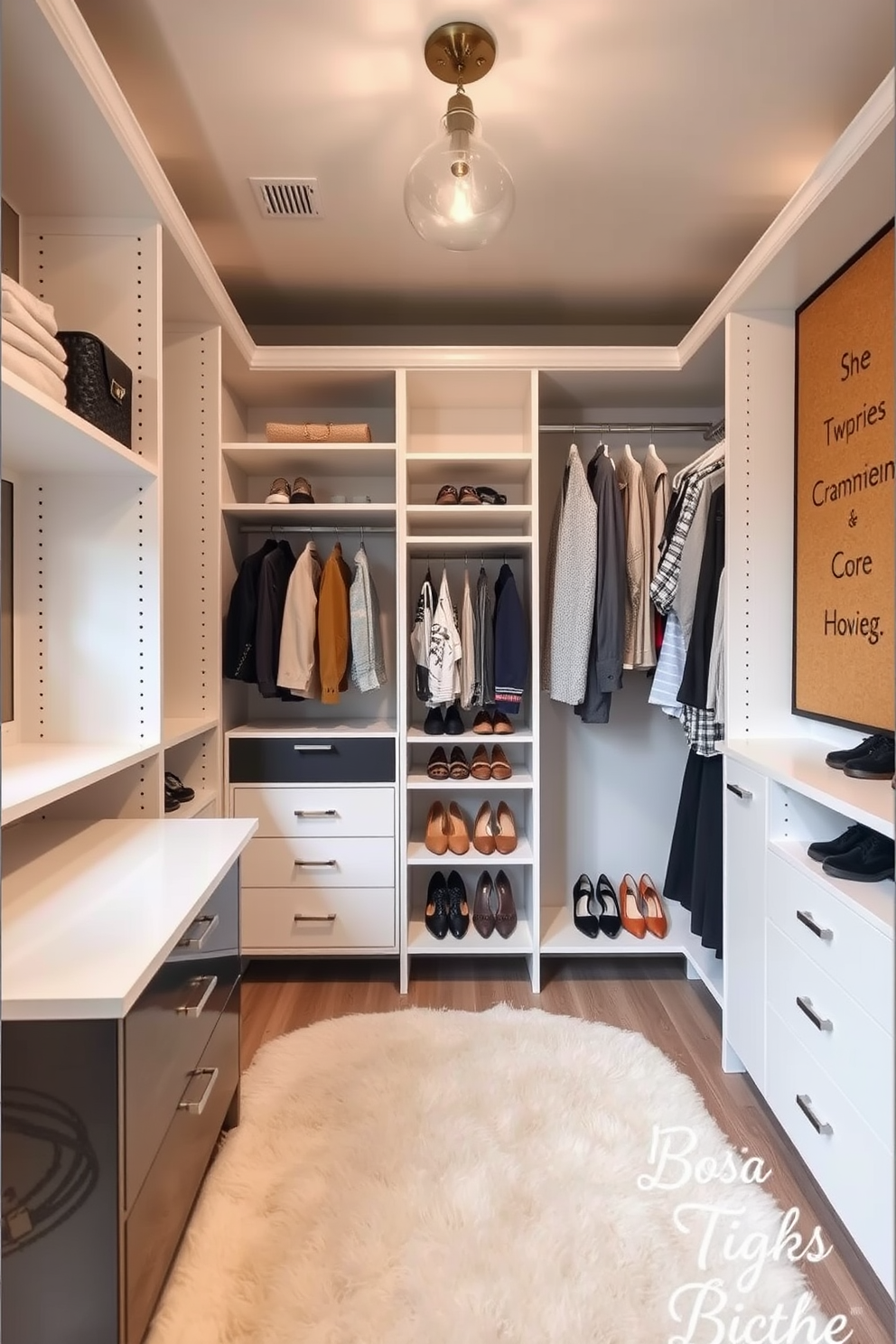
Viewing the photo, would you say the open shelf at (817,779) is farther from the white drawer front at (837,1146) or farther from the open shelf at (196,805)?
the open shelf at (196,805)

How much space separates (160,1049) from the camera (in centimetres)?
107

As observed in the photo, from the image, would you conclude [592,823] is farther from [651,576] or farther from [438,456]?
[438,456]

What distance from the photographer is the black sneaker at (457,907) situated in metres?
2.43

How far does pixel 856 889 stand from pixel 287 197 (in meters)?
2.16

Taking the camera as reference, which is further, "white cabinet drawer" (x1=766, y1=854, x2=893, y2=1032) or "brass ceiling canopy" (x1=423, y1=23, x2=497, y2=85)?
"brass ceiling canopy" (x1=423, y1=23, x2=497, y2=85)

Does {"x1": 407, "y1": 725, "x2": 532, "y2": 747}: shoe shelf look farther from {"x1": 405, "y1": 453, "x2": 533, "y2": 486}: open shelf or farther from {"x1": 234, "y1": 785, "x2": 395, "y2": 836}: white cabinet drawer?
{"x1": 405, "y1": 453, "x2": 533, "y2": 486}: open shelf

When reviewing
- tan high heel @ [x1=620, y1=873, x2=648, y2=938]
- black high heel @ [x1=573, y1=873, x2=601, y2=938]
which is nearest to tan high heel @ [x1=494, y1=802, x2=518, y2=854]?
black high heel @ [x1=573, y1=873, x2=601, y2=938]

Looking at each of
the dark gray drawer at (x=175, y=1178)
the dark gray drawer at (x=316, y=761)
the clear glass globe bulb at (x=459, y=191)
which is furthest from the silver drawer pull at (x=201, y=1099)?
the clear glass globe bulb at (x=459, y=191)

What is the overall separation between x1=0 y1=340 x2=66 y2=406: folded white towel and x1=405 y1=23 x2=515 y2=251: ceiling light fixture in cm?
82

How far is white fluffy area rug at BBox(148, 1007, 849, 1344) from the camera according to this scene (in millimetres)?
1175

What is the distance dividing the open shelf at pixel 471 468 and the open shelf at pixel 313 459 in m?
0.10

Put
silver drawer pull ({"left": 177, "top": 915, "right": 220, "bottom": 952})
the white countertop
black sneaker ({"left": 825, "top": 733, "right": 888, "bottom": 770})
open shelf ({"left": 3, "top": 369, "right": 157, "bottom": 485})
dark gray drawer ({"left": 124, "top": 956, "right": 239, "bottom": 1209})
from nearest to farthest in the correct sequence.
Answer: the white countertop < dark gray drawer ({"left": 124, "top": 956, "right": 239, "bottom": 1209}) < open shelf ({"left": 3, "top": 369, "right": 157, "bottom": 485}) < silver drawer pull ({"left": 177, "top": 915, "right": 220, "bottom": 952}) < black sneaker ({"left": 825, "top": 733, "right": 888, "bottom": 770})

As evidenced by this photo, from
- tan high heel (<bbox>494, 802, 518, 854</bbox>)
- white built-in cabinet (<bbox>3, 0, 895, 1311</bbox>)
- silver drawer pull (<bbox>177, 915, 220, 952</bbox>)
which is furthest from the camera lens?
tan high heel (<bbox>494, 802, 518, 854</bbox>)

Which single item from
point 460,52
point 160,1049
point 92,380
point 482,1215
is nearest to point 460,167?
point 460,52
